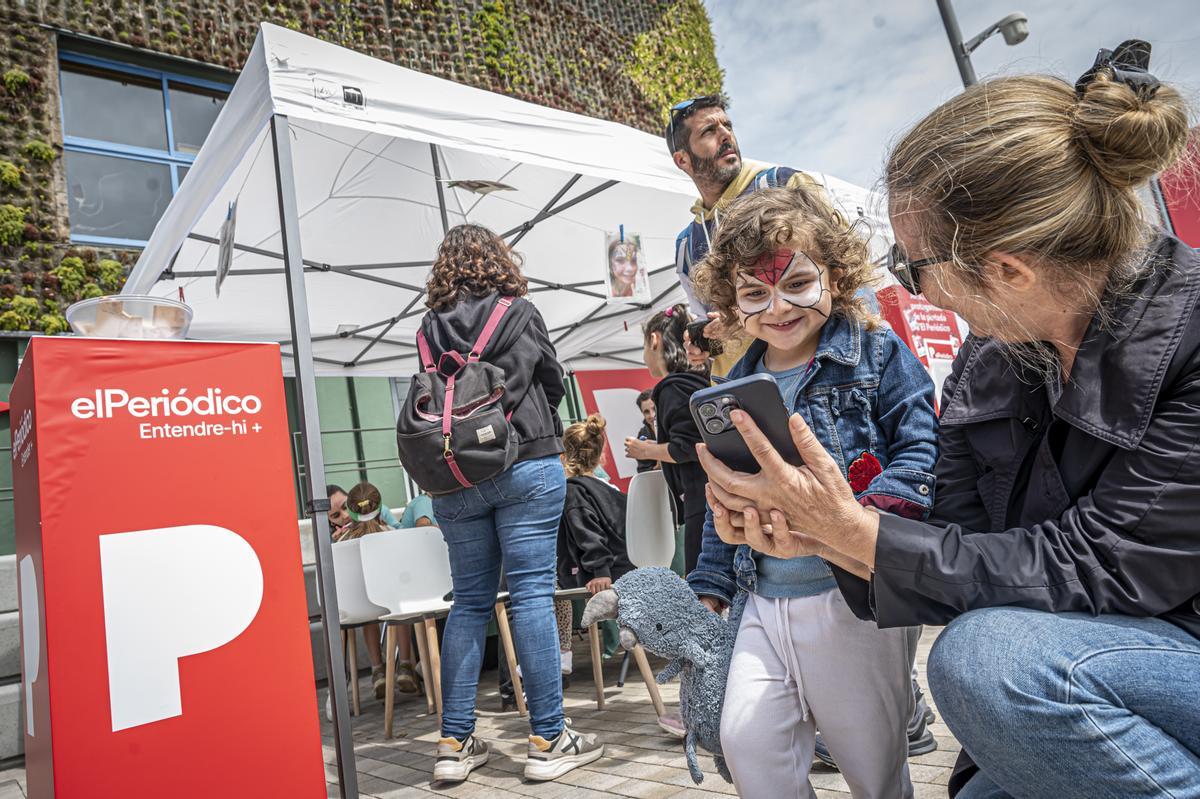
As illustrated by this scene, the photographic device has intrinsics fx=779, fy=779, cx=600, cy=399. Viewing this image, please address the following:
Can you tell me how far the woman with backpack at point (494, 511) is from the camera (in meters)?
2.67

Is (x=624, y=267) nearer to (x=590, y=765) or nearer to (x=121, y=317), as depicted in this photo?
(x=121, y=317)

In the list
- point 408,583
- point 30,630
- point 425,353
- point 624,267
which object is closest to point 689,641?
point 425,353

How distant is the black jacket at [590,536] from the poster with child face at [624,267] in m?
1.67

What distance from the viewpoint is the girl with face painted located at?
1414 millimetres

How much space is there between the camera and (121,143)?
8719 mm

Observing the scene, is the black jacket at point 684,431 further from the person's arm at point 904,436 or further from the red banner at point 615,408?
the red banner at point 615,408

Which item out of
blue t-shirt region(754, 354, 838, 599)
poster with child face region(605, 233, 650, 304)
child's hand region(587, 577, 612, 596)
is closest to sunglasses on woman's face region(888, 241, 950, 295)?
blue t-shirt region(754, 354, 838, 599)

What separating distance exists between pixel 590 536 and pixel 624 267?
217 cm

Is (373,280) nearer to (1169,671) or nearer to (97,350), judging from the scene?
(97,350)

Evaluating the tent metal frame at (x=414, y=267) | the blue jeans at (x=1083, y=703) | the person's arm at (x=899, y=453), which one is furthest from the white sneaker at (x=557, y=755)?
the tent metal frame at (x=414, y=267)

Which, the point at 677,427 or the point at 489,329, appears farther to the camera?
the point at 677,427

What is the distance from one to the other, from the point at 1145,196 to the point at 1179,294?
19 cm

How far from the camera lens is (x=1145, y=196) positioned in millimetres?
1102

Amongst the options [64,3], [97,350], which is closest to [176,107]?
[64,3]
